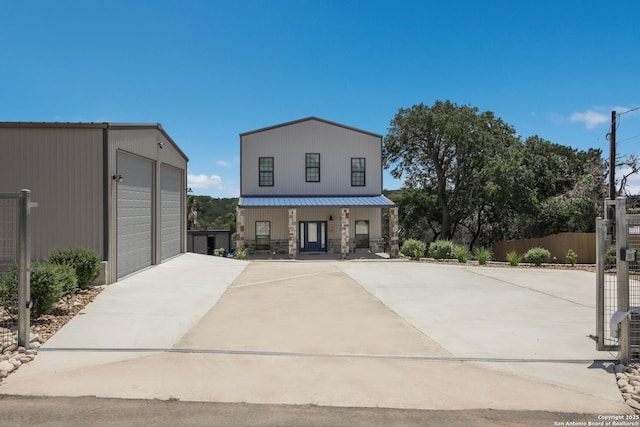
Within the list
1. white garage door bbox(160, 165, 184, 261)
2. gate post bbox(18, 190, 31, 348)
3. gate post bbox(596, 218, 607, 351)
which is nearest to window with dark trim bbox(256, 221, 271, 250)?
white garage door bbox(160, 165, 184, 261)

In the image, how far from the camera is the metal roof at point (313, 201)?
2559cm

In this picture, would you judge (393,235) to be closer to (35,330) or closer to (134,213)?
(134,213)

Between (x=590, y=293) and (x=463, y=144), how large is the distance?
20622 mm

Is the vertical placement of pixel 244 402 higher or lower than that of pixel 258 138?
lower

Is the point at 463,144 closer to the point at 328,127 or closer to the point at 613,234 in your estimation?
the point at 328,127

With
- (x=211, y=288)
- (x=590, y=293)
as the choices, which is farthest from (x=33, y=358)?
(x=590, y=293)

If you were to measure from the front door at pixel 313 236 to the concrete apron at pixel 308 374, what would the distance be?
19054 mm

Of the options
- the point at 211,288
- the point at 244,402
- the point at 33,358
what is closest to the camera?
the point at 244,402

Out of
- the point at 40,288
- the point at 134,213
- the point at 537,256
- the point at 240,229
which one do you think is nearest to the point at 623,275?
the point at 40,288

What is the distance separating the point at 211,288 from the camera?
42.6 feet

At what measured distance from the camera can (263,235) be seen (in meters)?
27.4

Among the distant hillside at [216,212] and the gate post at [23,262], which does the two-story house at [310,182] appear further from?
the distant hillside at [216,212]

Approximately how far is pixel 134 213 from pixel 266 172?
13726mm

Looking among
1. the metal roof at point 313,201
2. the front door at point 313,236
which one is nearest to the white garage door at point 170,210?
the metal roof at point 313,201
